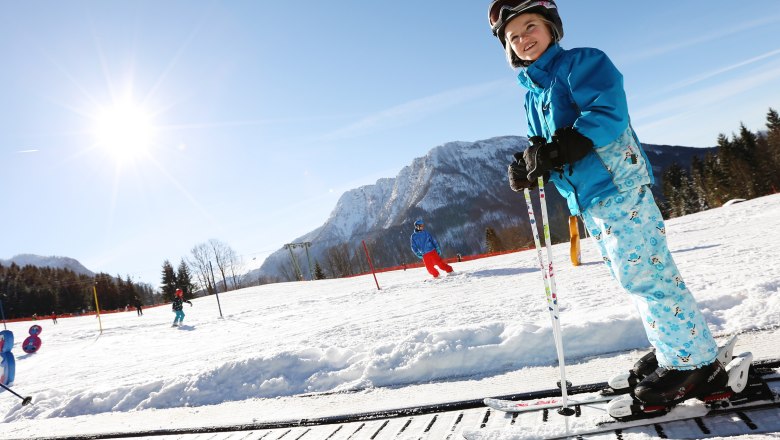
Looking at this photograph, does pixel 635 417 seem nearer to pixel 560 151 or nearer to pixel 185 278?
pixel 560 151

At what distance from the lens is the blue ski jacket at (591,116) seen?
1.74m

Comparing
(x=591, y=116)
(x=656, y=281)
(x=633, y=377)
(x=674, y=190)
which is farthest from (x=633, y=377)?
(x=674, y=190)

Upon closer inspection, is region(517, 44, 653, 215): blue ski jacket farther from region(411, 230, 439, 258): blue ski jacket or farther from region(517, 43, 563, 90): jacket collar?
region(411, 230, 439, 258): blue ski jacket

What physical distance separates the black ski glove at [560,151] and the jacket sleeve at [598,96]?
33 mm

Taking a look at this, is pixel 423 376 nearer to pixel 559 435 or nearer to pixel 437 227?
pixel 559 435

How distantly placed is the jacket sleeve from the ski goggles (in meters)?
0.32

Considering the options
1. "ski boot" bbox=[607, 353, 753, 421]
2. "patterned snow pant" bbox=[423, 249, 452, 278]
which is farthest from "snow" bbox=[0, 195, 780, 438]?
"patterned snow pant" bbox=[423, 249, 452, 278]

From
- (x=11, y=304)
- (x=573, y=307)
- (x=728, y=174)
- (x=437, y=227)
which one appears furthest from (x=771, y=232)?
(x=437, y=227)

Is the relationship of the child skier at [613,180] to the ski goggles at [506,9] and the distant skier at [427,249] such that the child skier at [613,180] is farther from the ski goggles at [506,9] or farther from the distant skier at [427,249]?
the distant skier at [427,249]

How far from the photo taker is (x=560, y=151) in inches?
69.9

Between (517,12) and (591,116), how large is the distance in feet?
2.15

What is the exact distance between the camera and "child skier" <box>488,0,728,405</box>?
1776 mm

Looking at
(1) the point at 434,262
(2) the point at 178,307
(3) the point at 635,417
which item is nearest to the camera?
(3) the point at 635,417

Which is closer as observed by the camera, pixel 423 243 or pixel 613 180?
pixel 613 180
